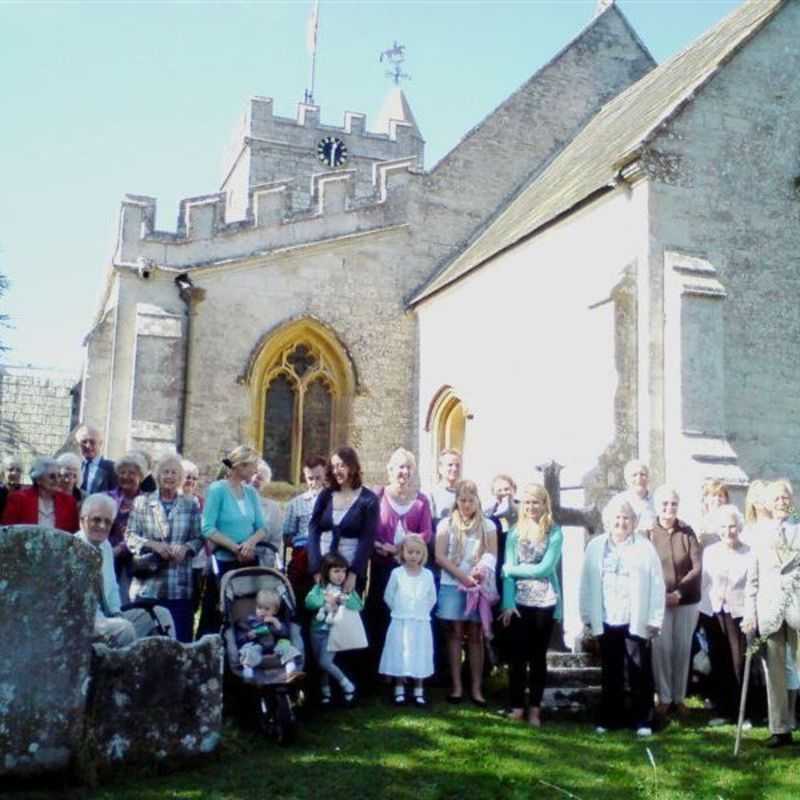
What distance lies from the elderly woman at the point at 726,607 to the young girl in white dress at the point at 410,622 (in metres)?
2.41

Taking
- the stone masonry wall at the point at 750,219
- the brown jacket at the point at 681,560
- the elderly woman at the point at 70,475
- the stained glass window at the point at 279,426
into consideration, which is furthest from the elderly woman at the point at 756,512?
the stained glass window at the point at 279,426

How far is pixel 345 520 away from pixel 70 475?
2289mm

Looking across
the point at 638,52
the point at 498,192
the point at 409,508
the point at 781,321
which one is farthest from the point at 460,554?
the point at 638,52

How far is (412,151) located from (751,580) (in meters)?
27.2

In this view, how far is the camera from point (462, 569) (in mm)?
7891

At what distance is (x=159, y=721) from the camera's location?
231 inches

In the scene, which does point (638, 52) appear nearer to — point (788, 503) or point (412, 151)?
point (412, 151)

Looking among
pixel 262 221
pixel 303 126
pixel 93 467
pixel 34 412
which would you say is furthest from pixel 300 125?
pixel 93 467

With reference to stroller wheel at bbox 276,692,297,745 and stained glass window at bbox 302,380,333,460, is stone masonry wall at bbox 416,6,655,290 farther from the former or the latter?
stroller wheel at bbox 276,692,297,745

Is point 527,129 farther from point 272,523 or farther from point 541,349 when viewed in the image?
point 272,523

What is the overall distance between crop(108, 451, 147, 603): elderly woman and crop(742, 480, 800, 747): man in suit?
15.5 ft

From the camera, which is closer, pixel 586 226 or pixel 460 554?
pixel 460 554

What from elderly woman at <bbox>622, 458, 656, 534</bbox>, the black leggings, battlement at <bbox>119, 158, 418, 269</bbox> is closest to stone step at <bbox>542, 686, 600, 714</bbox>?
the black leggings

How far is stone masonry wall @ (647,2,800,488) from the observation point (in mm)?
12922
